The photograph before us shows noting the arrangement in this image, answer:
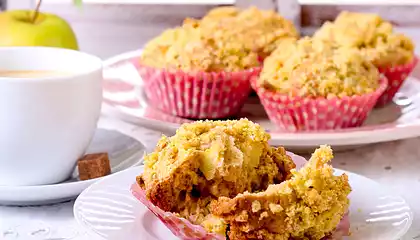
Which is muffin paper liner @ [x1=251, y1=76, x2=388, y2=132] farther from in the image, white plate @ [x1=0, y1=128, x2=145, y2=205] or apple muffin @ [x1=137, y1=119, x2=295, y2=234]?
apple muffin @ [x1=137, y1=119, x2=295, y2=234]

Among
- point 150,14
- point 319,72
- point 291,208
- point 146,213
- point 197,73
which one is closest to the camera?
point 291,208

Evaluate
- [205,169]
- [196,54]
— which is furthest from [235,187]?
[196,54]

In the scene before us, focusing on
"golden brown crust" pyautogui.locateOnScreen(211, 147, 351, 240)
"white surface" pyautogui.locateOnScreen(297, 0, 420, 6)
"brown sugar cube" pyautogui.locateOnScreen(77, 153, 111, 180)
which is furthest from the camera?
"white surface" pyautogui.locateOnScreen(297, 0, 420, 6)

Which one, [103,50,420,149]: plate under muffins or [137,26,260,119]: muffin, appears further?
[137,26,260,119]: muffin

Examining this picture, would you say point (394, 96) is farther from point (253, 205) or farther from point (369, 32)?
point (253, 205)

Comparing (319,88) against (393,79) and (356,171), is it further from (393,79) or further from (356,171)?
(393,79)

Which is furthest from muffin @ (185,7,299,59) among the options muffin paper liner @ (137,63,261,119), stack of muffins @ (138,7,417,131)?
muffin paper liner @ (137,63,261,119)

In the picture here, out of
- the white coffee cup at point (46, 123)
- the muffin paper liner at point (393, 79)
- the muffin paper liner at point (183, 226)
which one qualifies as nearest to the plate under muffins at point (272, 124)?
the muffin paper liner at point (393, 79)

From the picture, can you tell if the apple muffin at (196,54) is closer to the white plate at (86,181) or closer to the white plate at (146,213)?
the white plate at (86,181)
